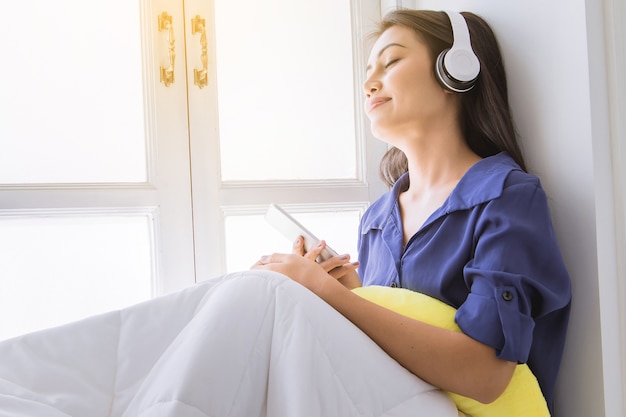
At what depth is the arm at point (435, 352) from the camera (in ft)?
3.05

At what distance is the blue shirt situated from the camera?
93 cm

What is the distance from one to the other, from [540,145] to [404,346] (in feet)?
1.61

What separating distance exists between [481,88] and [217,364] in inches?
31.2

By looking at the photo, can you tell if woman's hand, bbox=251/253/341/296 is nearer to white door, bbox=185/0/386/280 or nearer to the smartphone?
the smartphone

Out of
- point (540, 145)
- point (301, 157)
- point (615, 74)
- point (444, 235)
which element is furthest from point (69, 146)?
point (615, 74)

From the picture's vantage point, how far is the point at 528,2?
3.78 feet

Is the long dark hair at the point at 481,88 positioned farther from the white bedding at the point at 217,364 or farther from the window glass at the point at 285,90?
the white bedding at the point at 217,364

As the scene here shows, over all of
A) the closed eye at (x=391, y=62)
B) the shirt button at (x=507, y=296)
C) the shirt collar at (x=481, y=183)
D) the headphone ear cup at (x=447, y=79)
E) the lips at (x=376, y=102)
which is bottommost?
the shirt button at (x=507, y=296)

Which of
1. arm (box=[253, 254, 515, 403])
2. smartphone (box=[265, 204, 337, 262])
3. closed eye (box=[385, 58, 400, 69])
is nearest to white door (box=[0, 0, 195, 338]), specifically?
smartphone (box=[265, 204, 337, 262])

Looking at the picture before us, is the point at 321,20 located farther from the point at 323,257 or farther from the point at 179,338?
the point at 179,338

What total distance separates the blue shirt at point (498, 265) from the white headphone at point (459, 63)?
161 millimetres

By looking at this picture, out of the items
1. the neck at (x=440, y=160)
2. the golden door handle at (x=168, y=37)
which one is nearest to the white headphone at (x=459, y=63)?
the neck at (x=440, y=160)

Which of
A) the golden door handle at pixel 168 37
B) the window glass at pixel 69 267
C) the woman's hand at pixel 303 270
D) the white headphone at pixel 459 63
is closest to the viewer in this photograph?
the woman's hand at pixel 303 270

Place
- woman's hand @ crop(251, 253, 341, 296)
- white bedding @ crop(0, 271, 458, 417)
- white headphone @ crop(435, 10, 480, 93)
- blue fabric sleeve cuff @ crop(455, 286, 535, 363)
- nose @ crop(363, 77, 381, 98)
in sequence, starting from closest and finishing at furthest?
white bedding @ crop(0, 271, 458, 417) < blue fabric sleeve cuff @ crop(455, 286, 535, 363) < woman's hand @ crop(251, 253, 341, 296) < white headphone @ crop(435, 10, 480, 93) < nose @ crop(363, 77, 381, 98)
